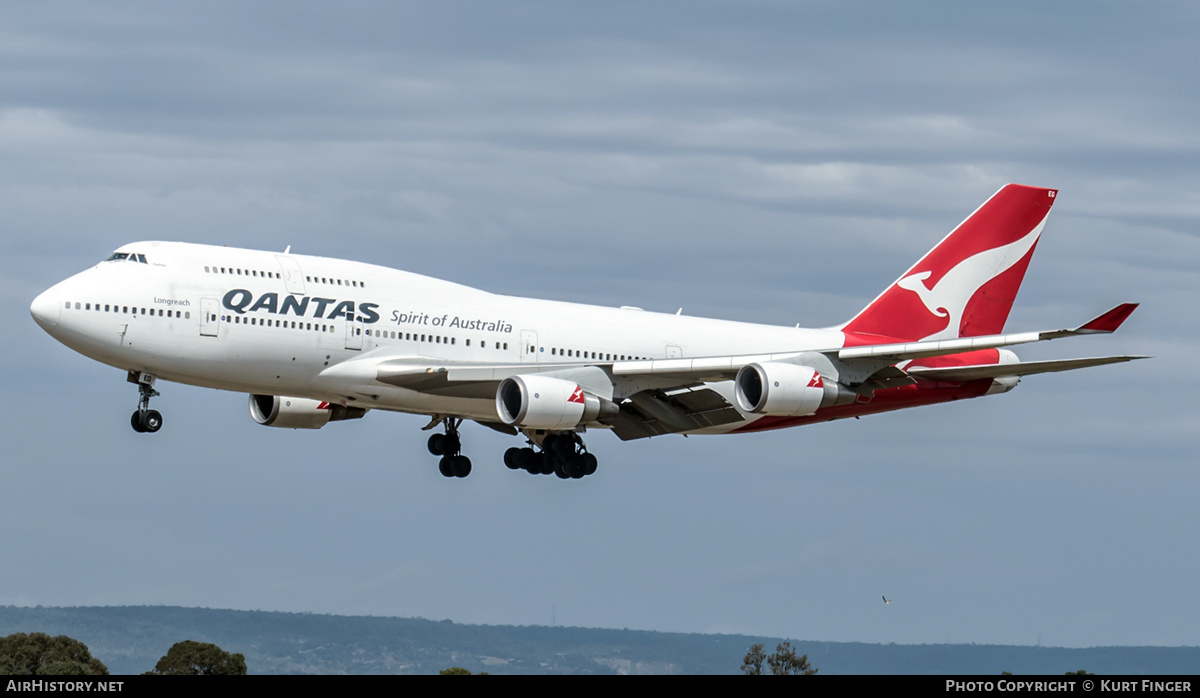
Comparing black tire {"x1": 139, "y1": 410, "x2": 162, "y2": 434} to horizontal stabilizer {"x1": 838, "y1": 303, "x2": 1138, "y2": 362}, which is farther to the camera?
black tire {"x1": 139, "y1": 410, "x2": 162, "y2": 434}

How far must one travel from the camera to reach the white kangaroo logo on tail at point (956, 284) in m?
58.6

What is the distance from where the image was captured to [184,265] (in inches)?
1764

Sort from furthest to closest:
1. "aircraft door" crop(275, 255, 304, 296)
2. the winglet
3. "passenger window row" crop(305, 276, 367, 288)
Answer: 1. "passenger window row" crop(305, 276, 367, 288)
2. "aircraft door" crop(275, 255, 304, 296)
3. the winglet

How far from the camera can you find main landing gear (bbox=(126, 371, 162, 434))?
45.1 meters

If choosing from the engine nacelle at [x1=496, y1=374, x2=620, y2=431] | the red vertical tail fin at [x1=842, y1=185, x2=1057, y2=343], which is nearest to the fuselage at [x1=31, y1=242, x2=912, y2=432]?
the engine nacelle at [x1=496, y1=374, x2=620, y2=431]

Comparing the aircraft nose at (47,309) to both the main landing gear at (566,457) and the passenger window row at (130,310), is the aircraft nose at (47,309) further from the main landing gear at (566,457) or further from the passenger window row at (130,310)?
the main landing gear at (566,457)

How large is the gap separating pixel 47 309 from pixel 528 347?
14800 mm

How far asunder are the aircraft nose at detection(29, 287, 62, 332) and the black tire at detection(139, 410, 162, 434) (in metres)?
3.63

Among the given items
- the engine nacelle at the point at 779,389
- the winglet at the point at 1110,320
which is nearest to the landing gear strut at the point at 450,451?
the engine nacelle at the point at 779,389

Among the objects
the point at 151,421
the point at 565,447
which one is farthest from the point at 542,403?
the point at 151,421

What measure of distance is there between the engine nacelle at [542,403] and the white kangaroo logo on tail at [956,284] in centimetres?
1626

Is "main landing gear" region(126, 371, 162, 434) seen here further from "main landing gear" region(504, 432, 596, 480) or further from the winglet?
the winglet

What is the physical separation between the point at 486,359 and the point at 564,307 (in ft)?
13.0
